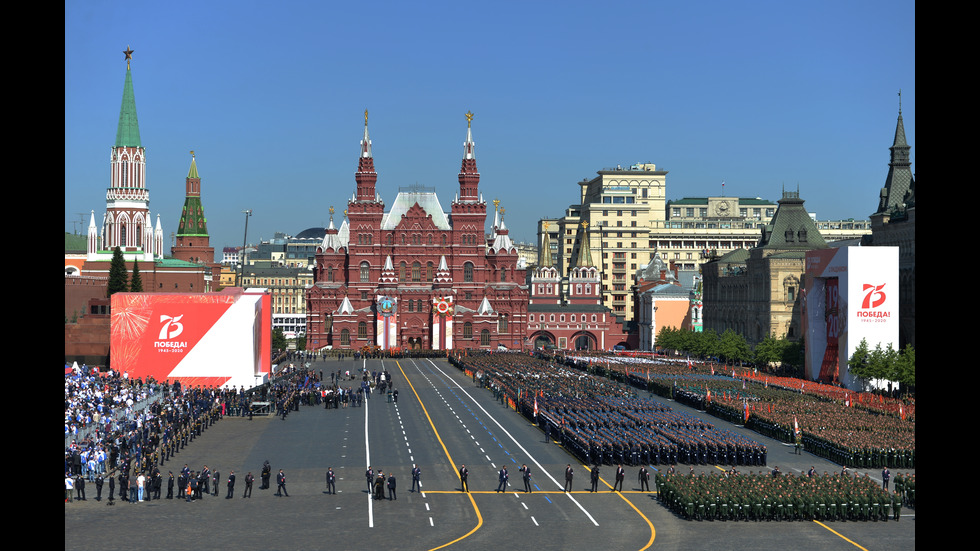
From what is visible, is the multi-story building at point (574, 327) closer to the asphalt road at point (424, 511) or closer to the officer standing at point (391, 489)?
the asphalt road at point (424, 511)

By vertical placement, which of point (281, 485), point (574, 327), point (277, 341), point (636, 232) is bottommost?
point (281, 485)

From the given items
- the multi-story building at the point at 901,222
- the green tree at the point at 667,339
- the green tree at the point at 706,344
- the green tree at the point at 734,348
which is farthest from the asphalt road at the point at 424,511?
the green tree at the point at 667,339

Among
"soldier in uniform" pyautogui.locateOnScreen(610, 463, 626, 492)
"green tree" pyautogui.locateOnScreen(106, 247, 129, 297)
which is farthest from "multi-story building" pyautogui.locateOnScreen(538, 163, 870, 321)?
"soldier in uniform" pyautogui.locateOnScreen(610, 463, 626, 492)

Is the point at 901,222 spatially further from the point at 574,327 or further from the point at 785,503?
the point at 785,503

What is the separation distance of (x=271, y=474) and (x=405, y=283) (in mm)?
79104

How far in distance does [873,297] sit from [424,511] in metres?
45.9

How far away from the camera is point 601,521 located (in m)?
30.4

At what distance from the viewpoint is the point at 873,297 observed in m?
68.8

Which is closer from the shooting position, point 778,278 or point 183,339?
point 183,339

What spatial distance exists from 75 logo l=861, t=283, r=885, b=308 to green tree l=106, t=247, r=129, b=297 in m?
64.3

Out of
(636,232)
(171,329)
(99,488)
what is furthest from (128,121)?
(99,488)
